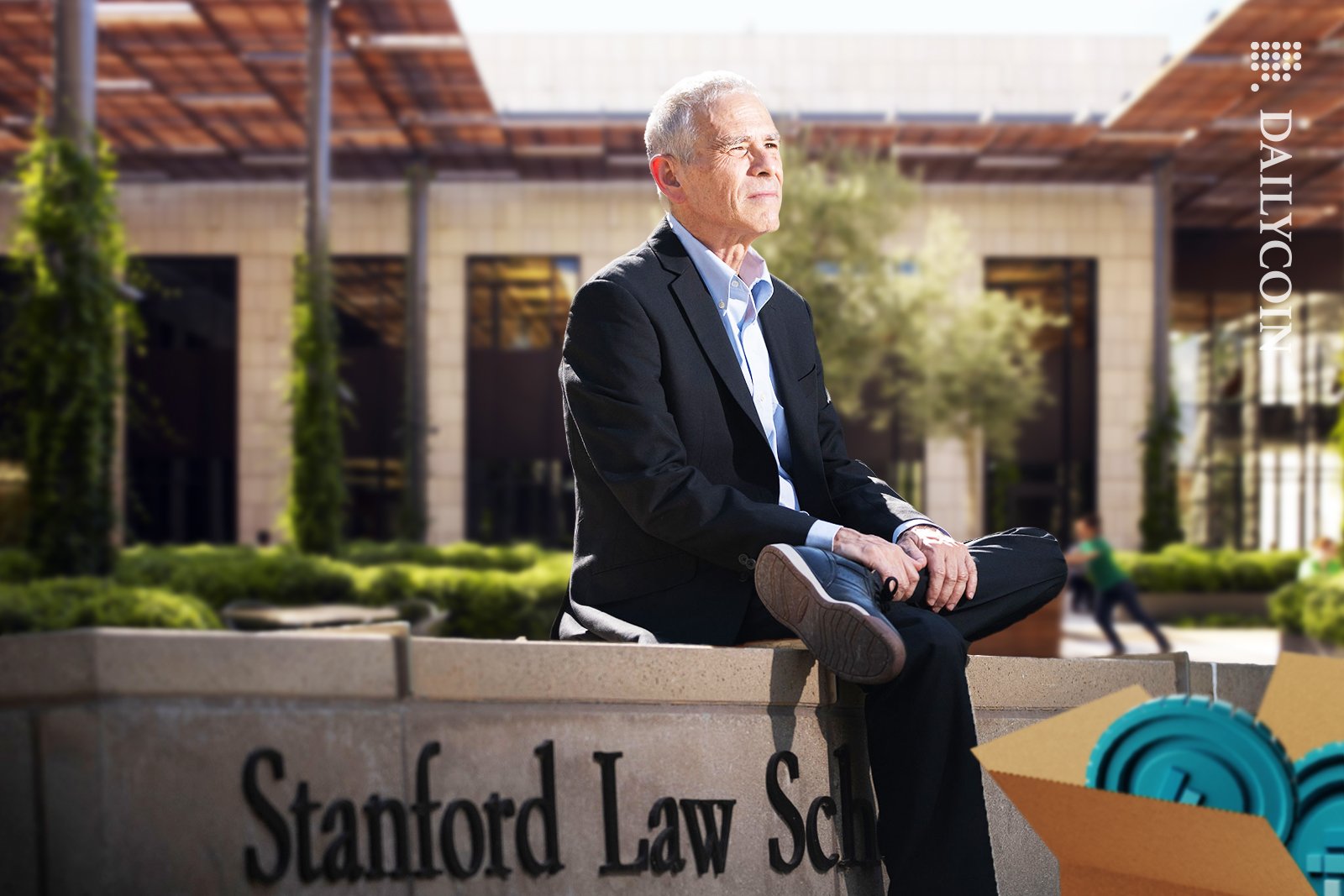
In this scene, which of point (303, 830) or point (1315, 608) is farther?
point (1315, 608)

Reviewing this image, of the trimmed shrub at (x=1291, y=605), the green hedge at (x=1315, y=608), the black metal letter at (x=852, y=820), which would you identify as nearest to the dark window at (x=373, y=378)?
the trimmed shrub at (x=1291, y=605)

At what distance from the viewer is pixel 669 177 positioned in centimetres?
305

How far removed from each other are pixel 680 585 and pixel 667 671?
1.17 feet

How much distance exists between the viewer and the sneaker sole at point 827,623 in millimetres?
2336

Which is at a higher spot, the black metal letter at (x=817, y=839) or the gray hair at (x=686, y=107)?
the gray hair at (x=686, y=107)

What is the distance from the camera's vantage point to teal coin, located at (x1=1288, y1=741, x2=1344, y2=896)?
190cm

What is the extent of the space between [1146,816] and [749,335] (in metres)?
1.53

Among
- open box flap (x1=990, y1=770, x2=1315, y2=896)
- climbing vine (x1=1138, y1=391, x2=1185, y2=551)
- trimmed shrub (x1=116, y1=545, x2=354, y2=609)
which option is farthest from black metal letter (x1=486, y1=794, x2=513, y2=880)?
climbing vine (x1=1138, y1=391, x2=1185, y2=551)

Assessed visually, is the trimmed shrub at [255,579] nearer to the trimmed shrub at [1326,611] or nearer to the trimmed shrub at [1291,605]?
the trimmed shrub at [1326,611]

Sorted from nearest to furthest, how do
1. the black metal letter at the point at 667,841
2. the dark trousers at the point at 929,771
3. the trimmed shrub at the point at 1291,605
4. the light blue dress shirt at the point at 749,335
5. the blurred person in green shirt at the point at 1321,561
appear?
the dark trousers at the point at 929,771, the black metal letter at the point at 667,841, the light blue dress shirt at the point at 749,335, the trimmed shrub at the point at 1291,605, the blurred person in green shirt at the point at 1321,561

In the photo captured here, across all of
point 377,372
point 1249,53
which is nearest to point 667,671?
point 1249,53

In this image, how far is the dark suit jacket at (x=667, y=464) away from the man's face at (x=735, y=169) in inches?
5.6

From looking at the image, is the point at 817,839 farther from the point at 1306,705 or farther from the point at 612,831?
the point at 1306,705

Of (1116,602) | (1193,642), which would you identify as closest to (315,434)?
(1116,602)
